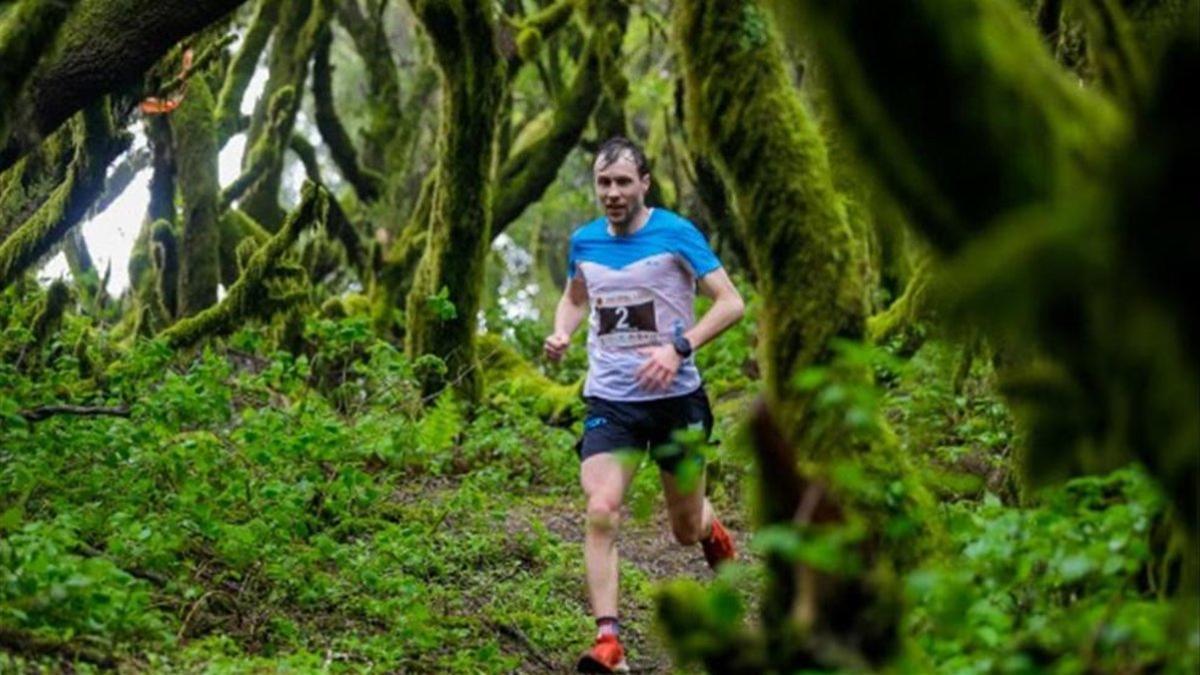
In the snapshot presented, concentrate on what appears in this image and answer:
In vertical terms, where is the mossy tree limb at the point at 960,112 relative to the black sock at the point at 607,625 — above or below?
above

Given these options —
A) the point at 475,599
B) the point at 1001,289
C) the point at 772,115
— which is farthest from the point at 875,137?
the point at 475,599

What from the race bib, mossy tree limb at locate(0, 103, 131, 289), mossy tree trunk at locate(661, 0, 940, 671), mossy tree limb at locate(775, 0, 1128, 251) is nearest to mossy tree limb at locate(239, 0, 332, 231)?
mossy tree limb at locate(0, 103, 131, 289)

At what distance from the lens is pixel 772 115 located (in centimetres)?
605

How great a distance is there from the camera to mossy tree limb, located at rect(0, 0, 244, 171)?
7.92 metres

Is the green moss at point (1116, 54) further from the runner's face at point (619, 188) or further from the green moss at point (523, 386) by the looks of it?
the green moss at point (523, 386)

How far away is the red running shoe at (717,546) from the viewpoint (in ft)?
28.4

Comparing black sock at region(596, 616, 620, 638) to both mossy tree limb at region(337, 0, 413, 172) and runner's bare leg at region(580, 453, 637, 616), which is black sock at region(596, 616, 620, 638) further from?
mossy tree limb at region(337, 0, 413, 172)

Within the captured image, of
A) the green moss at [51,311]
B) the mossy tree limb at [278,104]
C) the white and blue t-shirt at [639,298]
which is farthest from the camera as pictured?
the mossy tree limb at [278,104]

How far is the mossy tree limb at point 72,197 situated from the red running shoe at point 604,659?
5.23 metres

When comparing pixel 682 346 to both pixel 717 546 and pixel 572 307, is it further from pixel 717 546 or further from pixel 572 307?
pixel 717 546

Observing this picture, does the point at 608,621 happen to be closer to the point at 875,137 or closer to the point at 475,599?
the point at 475,599

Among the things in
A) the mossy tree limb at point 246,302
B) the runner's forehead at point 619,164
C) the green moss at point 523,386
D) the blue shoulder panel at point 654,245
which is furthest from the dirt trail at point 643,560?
the mossy tree limb at point 246,302

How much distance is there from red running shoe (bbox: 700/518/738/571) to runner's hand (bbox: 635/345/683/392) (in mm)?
1218

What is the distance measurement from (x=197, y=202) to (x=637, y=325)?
1006 cm
